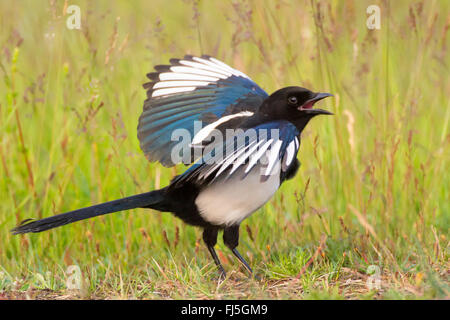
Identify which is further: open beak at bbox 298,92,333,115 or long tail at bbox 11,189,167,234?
open beak at bbox 298,92,333,115

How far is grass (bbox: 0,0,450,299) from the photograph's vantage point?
9.41 feet

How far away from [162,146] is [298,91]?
74 cm

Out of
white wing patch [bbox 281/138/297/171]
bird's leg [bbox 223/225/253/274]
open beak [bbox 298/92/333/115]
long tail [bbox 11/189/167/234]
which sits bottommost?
bird's leg [bbox 223/225/253/274]

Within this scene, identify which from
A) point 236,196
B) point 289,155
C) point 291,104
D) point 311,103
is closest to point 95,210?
point 236,196

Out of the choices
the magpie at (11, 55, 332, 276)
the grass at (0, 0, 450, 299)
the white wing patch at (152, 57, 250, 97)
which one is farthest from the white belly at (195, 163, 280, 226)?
the white wing patch at (152, 57, 250, 97)

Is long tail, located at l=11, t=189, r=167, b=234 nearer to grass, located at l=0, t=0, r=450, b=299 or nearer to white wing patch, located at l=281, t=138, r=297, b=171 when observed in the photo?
grass, located at l=0, t=0, r=450, b=299

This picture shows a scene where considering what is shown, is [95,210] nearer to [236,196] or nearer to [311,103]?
[236,196]

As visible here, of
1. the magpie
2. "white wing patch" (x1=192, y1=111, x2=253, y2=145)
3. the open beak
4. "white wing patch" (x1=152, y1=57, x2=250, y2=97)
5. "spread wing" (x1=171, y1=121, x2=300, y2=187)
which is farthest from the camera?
"white wing patch" (x1=152, y1=57, x2=250, y2=97)

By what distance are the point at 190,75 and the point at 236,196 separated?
0.86 metres

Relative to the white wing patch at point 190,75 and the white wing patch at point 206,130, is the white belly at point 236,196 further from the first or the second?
the white wing patch at point 190,75

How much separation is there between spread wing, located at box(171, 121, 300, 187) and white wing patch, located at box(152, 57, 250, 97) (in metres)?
0.62

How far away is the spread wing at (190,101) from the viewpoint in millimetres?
3293

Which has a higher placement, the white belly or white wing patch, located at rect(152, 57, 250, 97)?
white wing patch, located at rect(152, 57, 250, 97)
